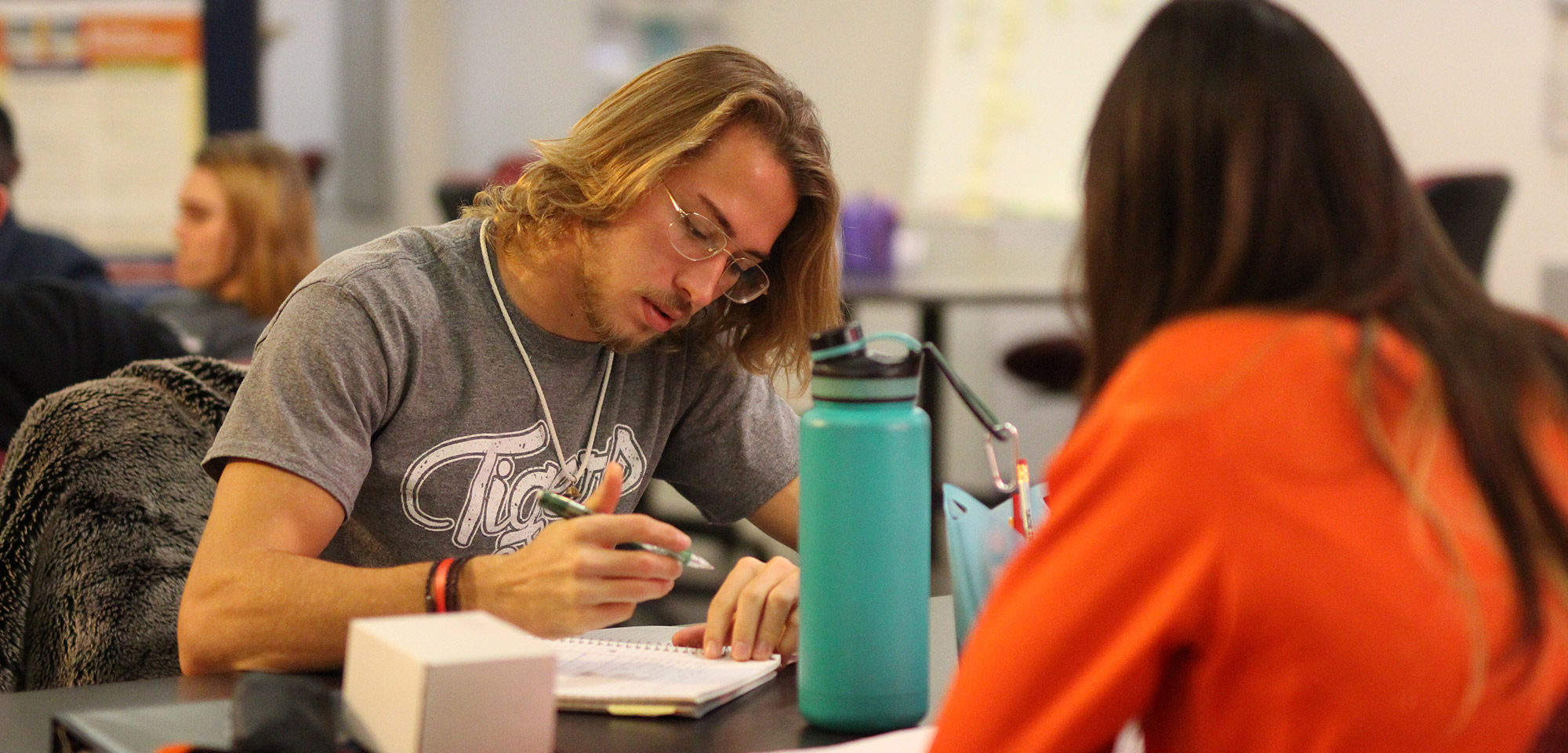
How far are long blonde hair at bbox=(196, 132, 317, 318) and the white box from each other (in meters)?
2.57

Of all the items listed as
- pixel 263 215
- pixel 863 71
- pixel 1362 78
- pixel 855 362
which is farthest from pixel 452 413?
pixel 863 71

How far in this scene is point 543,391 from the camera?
4.48 feet

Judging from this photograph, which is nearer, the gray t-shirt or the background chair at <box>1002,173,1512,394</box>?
the gray t-shirt

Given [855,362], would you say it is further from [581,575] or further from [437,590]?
[437,590]

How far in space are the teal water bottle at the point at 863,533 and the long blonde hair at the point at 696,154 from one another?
53 centimetres

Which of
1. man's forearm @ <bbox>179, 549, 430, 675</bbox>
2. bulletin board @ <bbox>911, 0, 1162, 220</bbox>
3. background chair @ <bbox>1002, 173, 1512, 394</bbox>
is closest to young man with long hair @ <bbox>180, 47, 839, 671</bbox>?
man's forearm @ <bbox>179, 549, 430, 675</bbox>

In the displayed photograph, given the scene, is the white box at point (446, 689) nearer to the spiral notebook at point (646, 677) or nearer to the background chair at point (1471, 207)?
the spiral notebook at point (646, 677)

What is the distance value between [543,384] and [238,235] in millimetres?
2113

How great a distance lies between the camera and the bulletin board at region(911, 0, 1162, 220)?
14.9ft

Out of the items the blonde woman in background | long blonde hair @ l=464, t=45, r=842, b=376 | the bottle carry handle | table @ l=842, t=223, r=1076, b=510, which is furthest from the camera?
table @ l=842, t=223, r=1076, b=510

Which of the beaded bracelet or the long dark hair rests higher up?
the long dark hair

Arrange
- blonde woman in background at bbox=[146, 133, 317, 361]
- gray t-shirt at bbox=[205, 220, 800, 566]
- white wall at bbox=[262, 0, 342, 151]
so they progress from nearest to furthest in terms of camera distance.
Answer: gray t-shirt at bbox=[205, 220, 800, 566], blonde woman in background at bbox=[146, 133, 317, 361], white wall at bbox=[262, 0, 342, 151]

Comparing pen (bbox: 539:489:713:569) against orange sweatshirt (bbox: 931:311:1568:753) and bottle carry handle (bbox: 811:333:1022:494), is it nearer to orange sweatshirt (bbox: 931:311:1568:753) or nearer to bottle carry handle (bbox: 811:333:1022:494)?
bottle carry handle (bbox: 811:333:1022:494)

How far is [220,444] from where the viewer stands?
43.6 inches
